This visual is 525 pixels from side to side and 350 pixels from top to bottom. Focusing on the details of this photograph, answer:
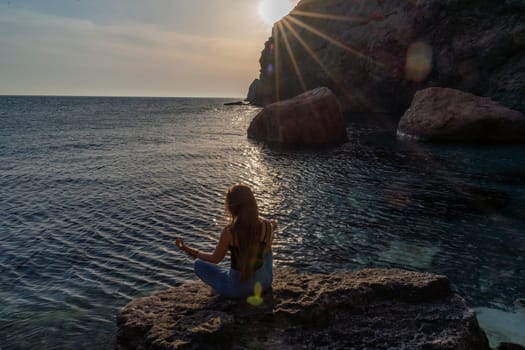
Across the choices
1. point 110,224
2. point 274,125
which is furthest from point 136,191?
point 274,125

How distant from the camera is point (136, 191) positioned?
17156 millimetres

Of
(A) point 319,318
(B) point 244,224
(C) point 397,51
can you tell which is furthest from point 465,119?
(C) point 397,51

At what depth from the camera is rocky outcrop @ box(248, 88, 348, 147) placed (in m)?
29.6

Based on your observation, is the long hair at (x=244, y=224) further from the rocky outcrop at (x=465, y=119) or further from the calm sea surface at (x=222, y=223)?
the rocky outcrop at (x=465, y=119)

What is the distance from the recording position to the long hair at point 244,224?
17.5 ft

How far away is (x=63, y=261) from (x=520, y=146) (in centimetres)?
3021

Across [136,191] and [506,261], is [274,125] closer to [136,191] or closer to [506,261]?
[136,191]

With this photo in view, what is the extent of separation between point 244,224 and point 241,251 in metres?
0.47

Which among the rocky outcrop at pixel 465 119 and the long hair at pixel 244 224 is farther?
the rocky outcrop at pixel 465 119

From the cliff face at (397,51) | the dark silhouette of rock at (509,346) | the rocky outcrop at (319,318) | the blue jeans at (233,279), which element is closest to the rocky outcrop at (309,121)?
the cliff face at (397,51)

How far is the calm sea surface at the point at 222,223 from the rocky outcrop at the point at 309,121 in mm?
4953

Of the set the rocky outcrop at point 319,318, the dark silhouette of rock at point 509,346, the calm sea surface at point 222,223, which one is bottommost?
the calm sea surface at point 222,223

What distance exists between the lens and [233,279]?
5.67 meters

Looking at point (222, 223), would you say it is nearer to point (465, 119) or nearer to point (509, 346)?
point (509, 346)
